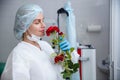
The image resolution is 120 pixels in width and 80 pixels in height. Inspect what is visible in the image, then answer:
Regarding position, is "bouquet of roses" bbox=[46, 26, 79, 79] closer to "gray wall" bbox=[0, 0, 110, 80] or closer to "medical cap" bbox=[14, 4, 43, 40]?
"medical cap" bbox=[14, 4, 43, 40]

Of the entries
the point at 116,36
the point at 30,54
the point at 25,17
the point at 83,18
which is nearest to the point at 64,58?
the point at 30,54

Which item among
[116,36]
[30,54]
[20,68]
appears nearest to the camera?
[20,68]

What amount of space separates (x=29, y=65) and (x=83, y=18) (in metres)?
1.75

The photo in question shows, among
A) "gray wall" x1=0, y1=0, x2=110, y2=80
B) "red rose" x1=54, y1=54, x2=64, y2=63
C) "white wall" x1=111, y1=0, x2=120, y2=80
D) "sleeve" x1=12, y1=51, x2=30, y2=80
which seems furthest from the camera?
"gray wall" x1=0, y1=0, x2=110, y2=80

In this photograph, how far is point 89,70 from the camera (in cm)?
258

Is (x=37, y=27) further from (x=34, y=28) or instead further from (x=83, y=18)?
(x=83, y=18)

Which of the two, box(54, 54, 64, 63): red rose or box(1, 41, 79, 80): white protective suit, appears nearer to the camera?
box(1, 41, 79, 80): white protective suit

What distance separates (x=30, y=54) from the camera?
1.42 m

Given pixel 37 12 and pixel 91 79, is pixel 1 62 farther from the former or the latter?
pixel 37 12

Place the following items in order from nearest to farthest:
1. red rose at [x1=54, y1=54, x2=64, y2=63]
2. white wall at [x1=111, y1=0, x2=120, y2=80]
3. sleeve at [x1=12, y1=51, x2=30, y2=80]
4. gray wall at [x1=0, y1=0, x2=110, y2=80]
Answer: sleeve at [x1=12, y1=51, x2=30, y2=80] < red rose at [x1=54, y1=54, x2=64, y2=63] < white wall at [x1=111, y1=0, x2=120, y2=80] < gray wall at [x1=0, y1=0, x2=110, y2=80]

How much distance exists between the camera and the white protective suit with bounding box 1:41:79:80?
1307mm

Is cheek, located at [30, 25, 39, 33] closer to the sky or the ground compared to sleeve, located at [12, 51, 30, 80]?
closer to the sky

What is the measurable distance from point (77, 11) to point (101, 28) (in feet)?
1.45

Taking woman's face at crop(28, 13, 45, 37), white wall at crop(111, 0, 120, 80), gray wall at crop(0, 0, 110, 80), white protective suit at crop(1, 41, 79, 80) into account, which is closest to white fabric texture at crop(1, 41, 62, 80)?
white protective suit at crop(1, 41, 79, 80)
